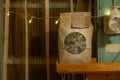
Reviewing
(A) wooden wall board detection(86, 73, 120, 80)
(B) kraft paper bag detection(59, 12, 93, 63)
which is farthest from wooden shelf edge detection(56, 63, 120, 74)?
(A) wooden wall board detection(86, 73, 120, 80)

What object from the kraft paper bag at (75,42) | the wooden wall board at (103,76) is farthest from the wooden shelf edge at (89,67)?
the wooden wall board at (103,76)

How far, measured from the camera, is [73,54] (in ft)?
5.07

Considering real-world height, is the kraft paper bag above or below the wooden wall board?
above

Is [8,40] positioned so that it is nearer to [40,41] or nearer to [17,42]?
[17,42]

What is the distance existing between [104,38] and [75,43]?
0.68ft

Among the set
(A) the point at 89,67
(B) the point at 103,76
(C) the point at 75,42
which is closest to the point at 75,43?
(C) the point at 75,42

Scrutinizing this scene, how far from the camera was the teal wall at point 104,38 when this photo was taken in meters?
1.62

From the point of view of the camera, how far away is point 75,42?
5.08ft

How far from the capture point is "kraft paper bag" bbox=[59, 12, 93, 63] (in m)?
1.54

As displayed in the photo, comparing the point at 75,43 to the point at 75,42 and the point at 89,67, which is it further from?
the point at 89,67

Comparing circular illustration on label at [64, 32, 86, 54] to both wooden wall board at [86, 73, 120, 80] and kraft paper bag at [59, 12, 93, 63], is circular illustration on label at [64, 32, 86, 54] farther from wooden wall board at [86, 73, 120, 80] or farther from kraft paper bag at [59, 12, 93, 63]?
wooden wall board at [86, 73, 120, 80]

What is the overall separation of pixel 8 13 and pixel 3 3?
0.28 feet

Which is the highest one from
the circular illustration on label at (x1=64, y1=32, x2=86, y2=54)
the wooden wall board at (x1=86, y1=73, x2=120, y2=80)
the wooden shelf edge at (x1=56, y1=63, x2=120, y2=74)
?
the circular illustration on label at (x1=64, y1=32, x2=86, y2=54)

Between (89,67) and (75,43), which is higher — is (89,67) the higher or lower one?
the lower one
